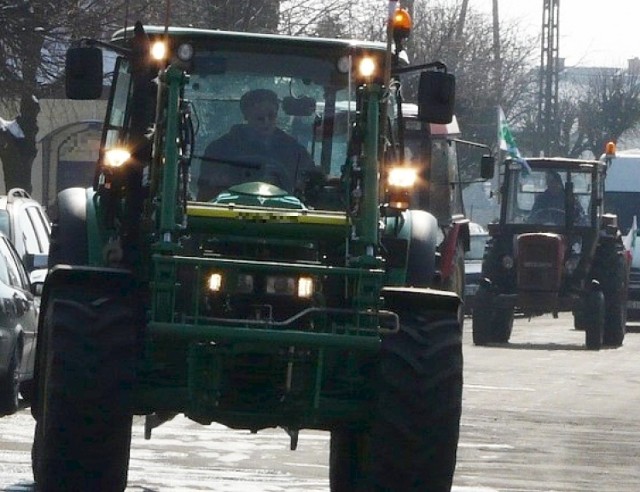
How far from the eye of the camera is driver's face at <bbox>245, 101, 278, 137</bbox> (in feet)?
34.8

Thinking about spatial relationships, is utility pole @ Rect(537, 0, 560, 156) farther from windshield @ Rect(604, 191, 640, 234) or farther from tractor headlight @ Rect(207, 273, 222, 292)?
tractor headlight @ Rect(207, 273, 222, 292)

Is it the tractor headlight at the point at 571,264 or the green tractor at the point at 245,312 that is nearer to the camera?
the green tractor at the point at 245,312

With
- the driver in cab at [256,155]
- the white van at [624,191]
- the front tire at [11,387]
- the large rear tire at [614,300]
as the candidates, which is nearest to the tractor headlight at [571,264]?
the large rear tire at [614,300]

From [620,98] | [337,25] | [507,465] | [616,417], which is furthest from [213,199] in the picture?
[620,98]

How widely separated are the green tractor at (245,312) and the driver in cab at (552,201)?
1888 centimetres

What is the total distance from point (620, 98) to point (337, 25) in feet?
132

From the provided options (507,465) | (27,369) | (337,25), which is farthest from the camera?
(337,25)

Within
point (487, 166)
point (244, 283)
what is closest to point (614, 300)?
point (487, 166)

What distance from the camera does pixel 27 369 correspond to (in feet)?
53.8

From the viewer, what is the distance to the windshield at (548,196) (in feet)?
95.8

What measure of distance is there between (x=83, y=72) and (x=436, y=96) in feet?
6.10

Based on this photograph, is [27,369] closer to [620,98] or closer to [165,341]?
[165,341]

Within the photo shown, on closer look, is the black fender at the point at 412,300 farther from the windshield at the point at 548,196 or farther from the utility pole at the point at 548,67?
the utility pole at the point at 548,67

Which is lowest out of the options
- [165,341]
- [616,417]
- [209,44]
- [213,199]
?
[616,417]
